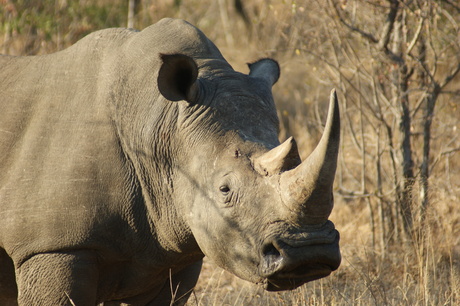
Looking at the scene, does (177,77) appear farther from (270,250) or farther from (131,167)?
(270,250)

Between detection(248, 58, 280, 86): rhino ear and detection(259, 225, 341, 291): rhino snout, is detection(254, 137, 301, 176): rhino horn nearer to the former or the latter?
detection(259, 225, 341, 291): rhino snout

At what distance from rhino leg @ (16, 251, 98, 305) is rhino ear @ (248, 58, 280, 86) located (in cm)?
161

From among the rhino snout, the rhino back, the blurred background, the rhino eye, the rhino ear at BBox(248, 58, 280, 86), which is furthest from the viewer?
the blurred background

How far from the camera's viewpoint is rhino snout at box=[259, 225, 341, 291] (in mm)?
3832

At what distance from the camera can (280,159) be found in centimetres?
407

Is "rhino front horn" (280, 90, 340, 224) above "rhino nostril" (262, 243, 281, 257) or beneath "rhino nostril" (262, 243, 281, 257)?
above

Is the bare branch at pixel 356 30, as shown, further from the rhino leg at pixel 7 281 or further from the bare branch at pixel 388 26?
the rhino leg at pixel 7 281

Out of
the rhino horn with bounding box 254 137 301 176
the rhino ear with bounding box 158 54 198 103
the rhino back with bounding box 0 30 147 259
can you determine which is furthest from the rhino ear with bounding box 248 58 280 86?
the rhino back with bounding box 0 30 147 259

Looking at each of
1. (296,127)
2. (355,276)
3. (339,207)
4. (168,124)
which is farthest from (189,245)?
(296,127)

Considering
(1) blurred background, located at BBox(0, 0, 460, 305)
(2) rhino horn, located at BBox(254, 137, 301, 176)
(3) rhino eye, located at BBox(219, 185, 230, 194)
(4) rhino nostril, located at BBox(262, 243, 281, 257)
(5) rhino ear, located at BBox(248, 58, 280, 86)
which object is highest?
(2) rhino horn, located at BBox(254, 137, 301, 176)

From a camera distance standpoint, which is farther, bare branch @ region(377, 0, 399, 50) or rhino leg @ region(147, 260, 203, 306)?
bare branch @ region(377, 0, 399, 50)

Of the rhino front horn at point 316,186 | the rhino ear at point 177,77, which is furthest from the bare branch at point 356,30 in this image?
the rhino front horn at point 316,186

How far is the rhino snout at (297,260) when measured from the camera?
3832mm

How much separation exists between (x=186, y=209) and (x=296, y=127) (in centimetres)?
756
